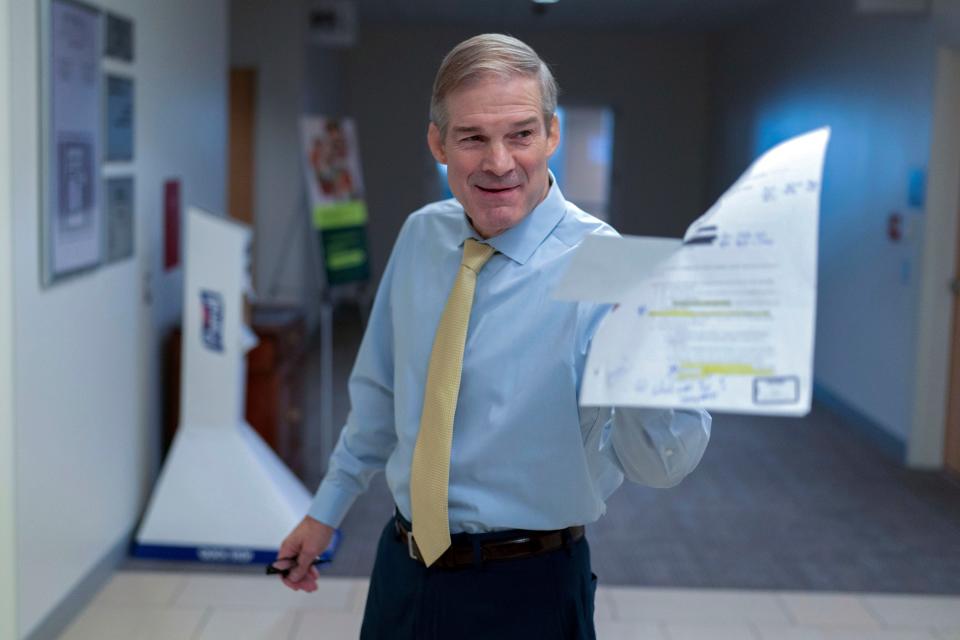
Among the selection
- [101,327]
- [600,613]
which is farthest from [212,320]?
[600,613]

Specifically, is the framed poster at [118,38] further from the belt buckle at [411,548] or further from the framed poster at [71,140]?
→ the belt buckle at [411,548]

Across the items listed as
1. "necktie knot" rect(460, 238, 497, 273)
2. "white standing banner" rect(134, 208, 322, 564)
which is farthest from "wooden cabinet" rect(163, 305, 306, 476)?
"necktie knot" rect(460, 238, 497, 273)

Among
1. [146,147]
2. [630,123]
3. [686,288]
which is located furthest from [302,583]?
A: [630,123]

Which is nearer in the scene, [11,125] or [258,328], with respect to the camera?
[11,125]

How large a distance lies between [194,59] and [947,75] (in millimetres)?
3627

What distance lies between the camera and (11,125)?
9.99ft

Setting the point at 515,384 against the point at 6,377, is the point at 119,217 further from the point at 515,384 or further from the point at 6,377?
the point at 515,384

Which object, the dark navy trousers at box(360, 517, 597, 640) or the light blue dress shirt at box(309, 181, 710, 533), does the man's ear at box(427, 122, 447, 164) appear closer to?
the light blue dress shirt at box(309, 181, 710, 533)

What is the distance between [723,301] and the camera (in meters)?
1.17

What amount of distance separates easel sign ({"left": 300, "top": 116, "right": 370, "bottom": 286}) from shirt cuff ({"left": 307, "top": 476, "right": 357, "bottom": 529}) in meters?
3.68

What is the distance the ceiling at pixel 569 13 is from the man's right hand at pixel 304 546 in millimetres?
8188

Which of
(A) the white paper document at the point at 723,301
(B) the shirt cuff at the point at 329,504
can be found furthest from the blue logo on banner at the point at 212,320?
(A) the white paper document at the point at 723,301

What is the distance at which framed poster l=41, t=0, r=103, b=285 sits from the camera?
3.29 metres

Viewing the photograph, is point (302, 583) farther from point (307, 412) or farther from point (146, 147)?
point (307, 412)
